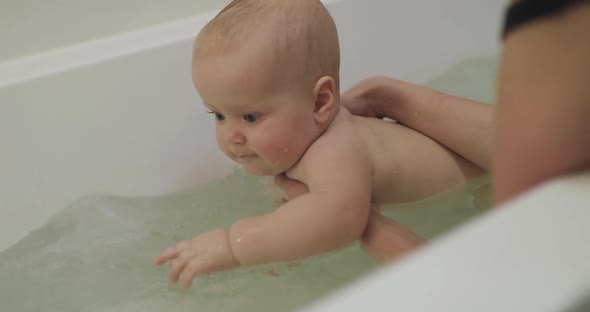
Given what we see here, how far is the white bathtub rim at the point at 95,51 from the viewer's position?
40.2 inches

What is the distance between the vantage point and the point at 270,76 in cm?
72

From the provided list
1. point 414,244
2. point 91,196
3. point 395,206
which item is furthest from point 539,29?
point 91,196

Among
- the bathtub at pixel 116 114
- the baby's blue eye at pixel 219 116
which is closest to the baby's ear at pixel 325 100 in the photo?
the baby's blue eye at pixel 219 116

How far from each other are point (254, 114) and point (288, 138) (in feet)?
0.17

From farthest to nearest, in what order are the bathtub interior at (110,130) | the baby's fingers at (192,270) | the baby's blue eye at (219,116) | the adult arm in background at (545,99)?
the bathtub interior at (110,130) → the baby's blue eye at (219,116) → the baby's fingers at (192,270) → the adult arm in background at (545,99)

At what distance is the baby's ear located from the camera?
760 mm

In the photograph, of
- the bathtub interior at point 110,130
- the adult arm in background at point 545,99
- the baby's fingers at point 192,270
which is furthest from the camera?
the bathtub interior at point 110,130

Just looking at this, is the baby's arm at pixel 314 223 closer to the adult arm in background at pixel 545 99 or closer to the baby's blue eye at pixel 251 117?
the baby's blue eye at pixel 251 117

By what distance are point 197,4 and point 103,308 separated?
0.63 meters

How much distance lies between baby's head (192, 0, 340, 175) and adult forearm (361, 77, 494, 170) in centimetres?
15

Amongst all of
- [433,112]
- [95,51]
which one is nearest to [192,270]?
[433,112]

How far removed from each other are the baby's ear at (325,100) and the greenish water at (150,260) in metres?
0.19

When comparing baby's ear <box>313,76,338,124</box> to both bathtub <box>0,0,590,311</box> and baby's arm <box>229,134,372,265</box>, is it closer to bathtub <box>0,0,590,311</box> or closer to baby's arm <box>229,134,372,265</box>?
baby's arm <box>229,134,372,265</box>

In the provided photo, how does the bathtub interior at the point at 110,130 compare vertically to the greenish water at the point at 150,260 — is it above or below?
above
